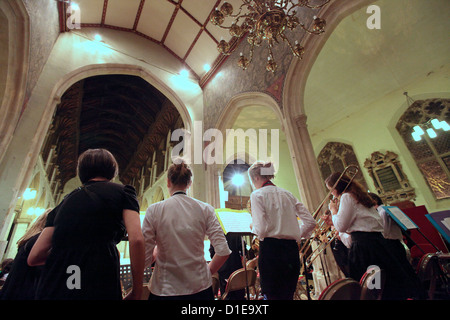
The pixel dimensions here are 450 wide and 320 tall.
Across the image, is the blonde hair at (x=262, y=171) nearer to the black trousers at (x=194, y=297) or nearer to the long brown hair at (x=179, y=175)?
the long brown hair at (x=179, y=175)

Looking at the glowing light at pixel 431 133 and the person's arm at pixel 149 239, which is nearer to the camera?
the person's arm at pixel 149 239

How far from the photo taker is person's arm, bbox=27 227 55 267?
3.36 ft

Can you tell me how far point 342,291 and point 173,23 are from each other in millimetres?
9706

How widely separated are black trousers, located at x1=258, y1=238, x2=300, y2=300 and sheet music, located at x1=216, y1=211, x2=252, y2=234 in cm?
46

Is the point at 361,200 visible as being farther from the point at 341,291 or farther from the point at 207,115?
the point at 207,115

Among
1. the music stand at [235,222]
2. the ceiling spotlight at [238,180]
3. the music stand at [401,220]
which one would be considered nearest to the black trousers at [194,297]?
the music stand at [235,222]

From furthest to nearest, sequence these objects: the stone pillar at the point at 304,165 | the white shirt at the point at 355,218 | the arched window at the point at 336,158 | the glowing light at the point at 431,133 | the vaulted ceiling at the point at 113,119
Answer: the vaulted ceiling at the point at 113,119
the arched window at the point at 336,158
the glowing light at the point at 431,133
the stone pillar at the point at 304,165
the white shirt at the point at 355,218

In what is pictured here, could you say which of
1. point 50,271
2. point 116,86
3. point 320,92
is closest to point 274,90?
point 320,92

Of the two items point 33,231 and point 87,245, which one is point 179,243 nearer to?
point 87,245

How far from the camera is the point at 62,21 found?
631cm

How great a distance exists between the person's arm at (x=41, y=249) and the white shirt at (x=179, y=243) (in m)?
0.45

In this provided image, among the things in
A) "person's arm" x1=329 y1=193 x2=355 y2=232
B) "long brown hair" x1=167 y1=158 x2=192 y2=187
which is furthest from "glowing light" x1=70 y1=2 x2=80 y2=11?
"person's arm" x1=329 y1=193 x2=355 y2=232

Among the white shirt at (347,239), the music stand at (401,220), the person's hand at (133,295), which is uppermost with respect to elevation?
the music stand at (401,220)

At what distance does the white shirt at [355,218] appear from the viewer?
1853 millimetres
